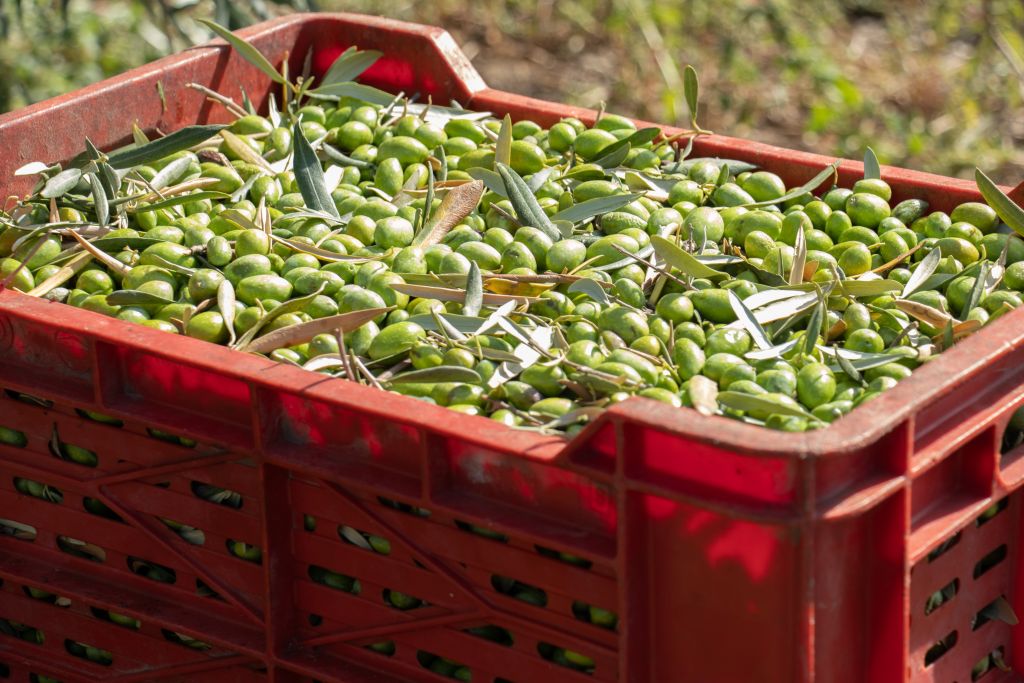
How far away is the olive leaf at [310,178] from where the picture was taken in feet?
6.10

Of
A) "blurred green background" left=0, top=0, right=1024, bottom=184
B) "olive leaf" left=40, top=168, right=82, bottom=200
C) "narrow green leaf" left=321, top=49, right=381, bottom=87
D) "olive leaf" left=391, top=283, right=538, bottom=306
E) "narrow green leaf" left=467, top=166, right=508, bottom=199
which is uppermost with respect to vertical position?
"narrow green leaf" left=321, top=49, right=381, bottom=87

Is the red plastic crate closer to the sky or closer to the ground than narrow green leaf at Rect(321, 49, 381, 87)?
closer to the ground

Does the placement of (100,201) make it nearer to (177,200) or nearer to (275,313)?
(177,200)

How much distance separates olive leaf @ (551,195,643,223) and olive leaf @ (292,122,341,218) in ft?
0.96

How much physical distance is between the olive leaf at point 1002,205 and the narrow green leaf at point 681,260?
0.32m

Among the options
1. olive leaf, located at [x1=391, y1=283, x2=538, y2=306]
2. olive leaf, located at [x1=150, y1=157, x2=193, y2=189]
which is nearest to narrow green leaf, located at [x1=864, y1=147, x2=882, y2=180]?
olive leaf, located at [x1=391, y1=283, x2=538, y2=306]

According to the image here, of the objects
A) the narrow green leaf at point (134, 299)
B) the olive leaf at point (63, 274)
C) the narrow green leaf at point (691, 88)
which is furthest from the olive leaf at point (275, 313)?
the narrow green leaf at point (691, 88)

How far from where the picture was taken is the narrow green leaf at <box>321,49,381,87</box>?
222 cm

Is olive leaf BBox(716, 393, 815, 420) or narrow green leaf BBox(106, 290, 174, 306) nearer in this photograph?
olive leaf BBox(716, 393, 815, 420)

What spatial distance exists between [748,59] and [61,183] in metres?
2.71

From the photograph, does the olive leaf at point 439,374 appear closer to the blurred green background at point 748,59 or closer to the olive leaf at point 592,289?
the olive leaf at point 592,289

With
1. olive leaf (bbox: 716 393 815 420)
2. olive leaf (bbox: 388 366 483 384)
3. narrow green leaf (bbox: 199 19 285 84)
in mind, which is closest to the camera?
olive leaf (bbox: 716 393 815 420)

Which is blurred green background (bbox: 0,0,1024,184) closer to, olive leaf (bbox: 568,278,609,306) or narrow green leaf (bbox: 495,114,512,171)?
narrow green leaf (bbox: 495,114,512,171)

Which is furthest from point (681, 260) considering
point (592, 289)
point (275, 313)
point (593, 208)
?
point (275, 313)
